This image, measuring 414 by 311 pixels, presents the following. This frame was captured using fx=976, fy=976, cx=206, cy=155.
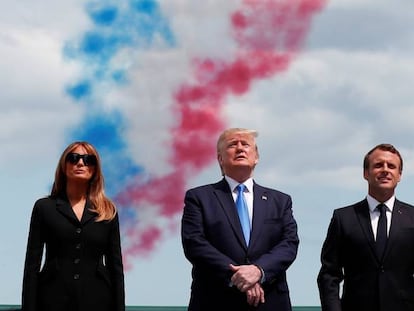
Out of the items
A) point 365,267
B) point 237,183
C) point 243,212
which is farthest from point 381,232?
point 237,183

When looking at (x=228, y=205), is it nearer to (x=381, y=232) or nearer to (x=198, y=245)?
(x=198, y=245)

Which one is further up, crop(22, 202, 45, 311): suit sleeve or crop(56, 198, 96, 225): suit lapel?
crop(56, 198, 96, 225): suit lapel

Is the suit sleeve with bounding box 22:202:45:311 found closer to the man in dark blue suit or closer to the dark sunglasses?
the dark sunglasses

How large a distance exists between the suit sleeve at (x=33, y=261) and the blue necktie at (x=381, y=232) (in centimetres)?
395

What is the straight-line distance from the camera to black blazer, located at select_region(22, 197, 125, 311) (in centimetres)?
1120

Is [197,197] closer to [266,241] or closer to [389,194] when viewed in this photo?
[266,241]

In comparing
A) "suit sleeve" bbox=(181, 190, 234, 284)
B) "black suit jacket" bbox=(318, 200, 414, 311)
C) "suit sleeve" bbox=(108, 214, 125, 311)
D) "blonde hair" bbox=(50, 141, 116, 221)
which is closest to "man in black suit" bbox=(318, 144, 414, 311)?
"black suit jacket" bbox=(318, 200, 414, 311)

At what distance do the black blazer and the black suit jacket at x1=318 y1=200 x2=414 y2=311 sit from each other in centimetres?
250

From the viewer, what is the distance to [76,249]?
1127 cm

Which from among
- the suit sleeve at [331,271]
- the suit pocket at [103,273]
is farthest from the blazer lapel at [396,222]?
the suit pocket at [103,273]

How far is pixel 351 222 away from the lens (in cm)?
1176

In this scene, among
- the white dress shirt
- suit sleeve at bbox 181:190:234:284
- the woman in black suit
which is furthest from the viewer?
the white dress shirt

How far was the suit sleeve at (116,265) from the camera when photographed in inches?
443

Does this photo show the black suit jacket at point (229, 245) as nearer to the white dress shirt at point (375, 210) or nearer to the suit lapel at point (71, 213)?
the white dress shirt at point (375, 210)
